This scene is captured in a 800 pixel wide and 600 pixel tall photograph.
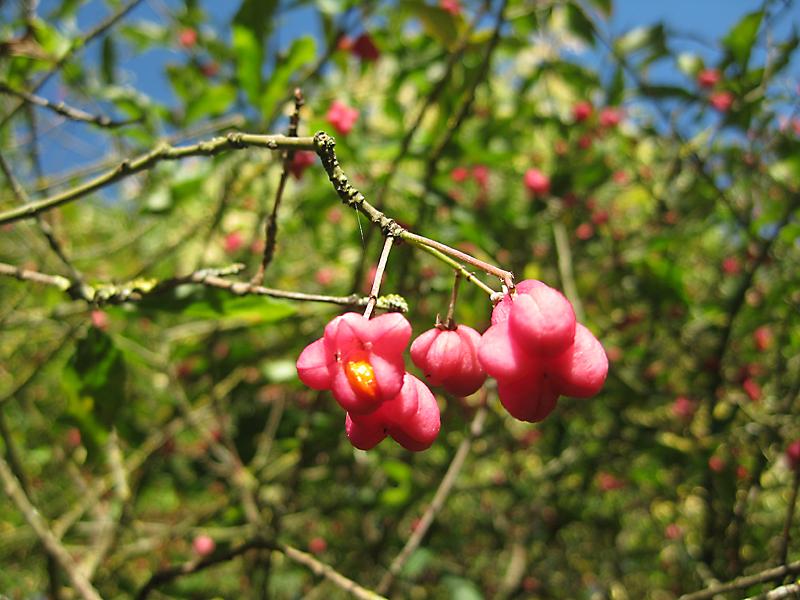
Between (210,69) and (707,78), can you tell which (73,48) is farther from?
(707,78)

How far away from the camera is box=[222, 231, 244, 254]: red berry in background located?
325 centimetres

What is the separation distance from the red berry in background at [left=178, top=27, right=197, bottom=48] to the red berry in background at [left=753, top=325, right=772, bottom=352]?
2798 mm

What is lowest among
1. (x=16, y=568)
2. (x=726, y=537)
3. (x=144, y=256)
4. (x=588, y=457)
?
(x=16, y=568)

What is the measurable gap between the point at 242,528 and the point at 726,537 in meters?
1.60

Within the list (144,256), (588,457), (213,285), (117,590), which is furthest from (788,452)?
(144,256)

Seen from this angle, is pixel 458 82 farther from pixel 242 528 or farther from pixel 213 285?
pixel 242 528

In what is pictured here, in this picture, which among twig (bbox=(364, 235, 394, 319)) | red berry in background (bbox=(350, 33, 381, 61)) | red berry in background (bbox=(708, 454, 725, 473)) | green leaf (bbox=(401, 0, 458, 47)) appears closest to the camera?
twig (bbox=(364, 235, 394, 319))

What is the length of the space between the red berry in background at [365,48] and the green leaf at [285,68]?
68 cm

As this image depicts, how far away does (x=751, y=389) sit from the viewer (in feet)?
8.98

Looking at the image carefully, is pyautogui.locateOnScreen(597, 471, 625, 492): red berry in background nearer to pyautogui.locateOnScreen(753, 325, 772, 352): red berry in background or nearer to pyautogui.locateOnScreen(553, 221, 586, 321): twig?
pyautogui.locateOnScreen(753, 325, 772, 352): red berry in background

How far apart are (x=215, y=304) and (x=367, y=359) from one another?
467 millimetres

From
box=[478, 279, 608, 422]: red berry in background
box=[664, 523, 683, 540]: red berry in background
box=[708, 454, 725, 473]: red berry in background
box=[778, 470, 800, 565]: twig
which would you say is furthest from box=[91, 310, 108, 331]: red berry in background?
box=[664, 523, 683, 540]: red berry in background

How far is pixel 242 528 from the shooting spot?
87.2 inches

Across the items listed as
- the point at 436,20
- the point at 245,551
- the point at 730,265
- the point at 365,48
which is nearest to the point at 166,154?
the point at 245,551
